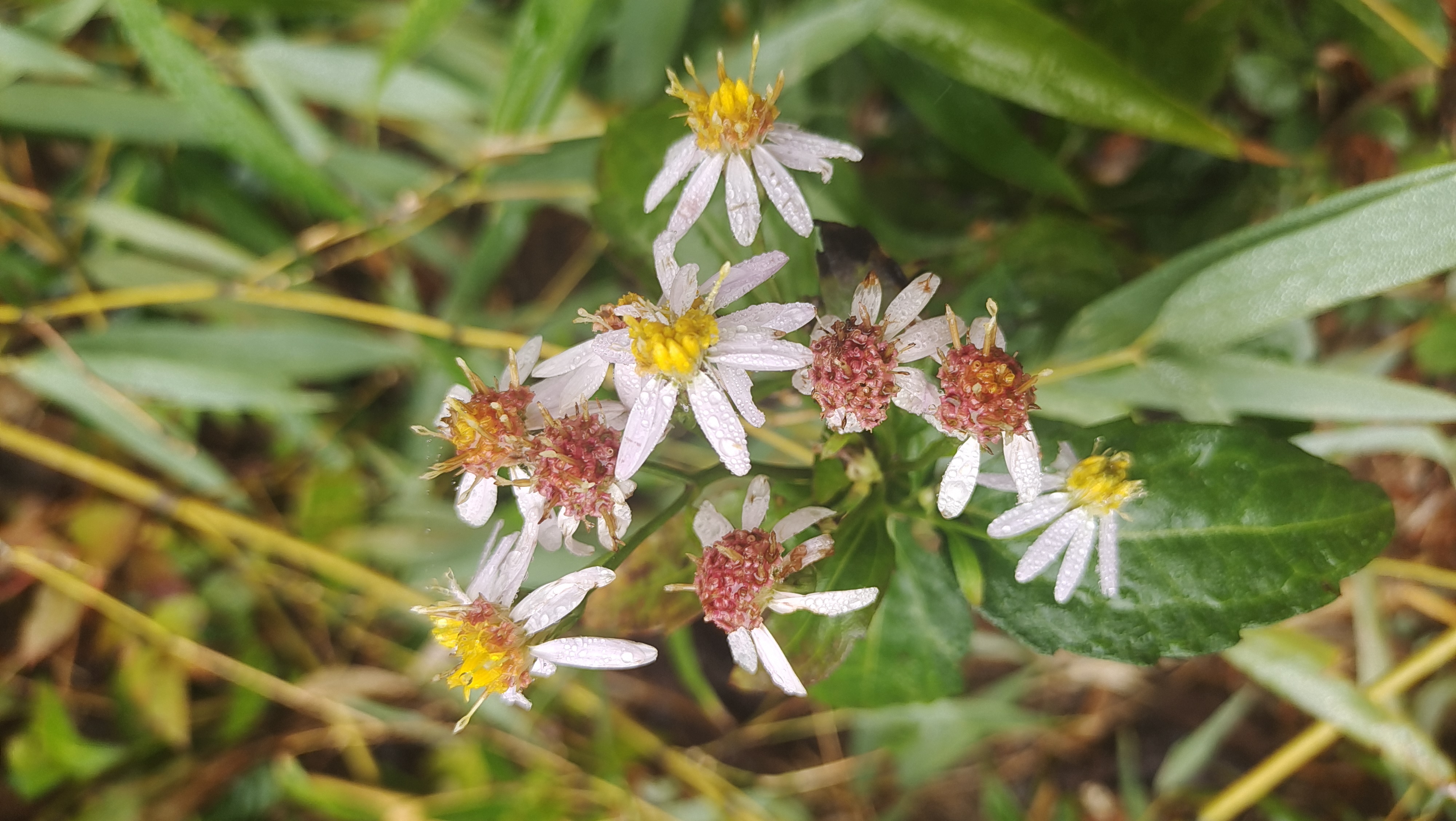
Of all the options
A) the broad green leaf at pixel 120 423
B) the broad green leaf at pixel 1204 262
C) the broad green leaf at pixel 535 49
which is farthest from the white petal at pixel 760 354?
the broad green leaf at pixel 120 423

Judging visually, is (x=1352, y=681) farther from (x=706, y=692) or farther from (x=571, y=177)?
(x=571, y=177)

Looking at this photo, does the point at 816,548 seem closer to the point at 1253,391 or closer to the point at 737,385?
the point at 737,385

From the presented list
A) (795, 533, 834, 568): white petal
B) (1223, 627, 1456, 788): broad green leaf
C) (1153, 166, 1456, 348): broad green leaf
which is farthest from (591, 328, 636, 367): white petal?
(1223, 627, 1456, 788): broad green leaf

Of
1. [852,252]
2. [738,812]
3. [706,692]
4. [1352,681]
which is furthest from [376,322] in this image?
[1352,681]

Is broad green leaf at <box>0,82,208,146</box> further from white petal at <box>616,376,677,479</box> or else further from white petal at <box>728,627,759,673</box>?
white petal at <box>728,627,759,673</box>

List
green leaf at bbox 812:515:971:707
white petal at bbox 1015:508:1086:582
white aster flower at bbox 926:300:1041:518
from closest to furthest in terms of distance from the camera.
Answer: white aster flower at bbox 926:300:1041:518 → white petal at bbox 1015:508:1086:582 → green leaf at bbox 812:515:971:707
